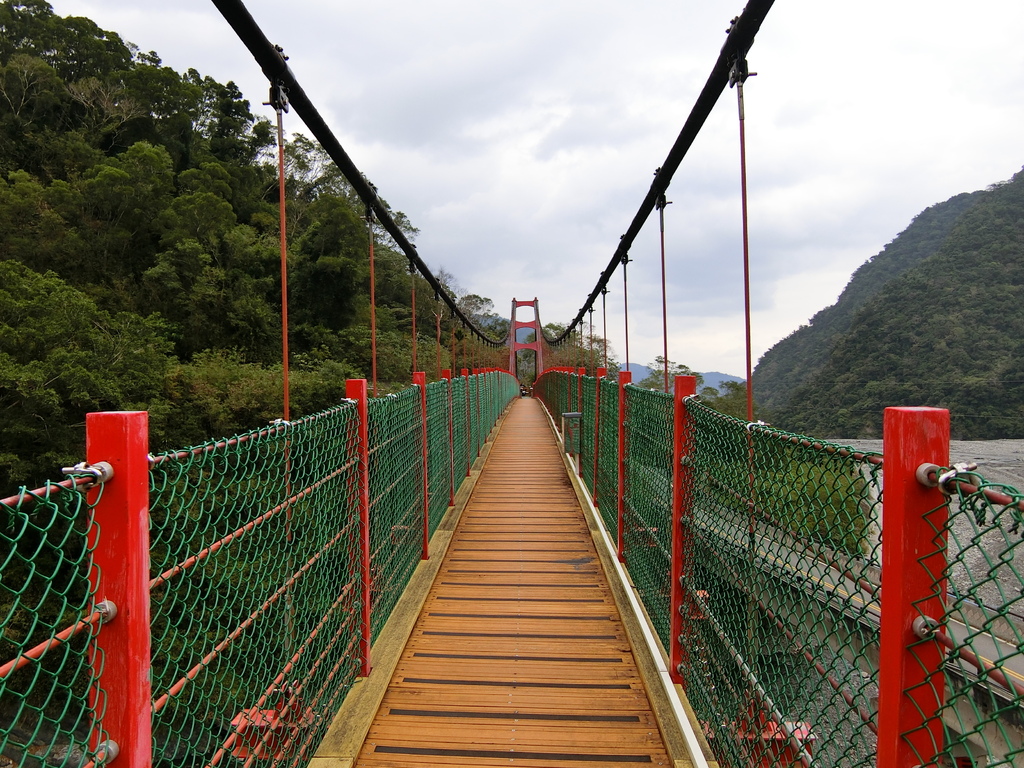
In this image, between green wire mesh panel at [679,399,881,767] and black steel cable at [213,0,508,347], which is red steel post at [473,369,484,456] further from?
green wire mesh panel at [679,399,881,767]

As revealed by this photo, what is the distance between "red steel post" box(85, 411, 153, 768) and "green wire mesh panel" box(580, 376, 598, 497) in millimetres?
3578

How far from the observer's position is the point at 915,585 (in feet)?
2.74

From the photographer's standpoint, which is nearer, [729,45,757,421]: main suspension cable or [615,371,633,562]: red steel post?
Answer: [729,45,757,421]: main suspension cable

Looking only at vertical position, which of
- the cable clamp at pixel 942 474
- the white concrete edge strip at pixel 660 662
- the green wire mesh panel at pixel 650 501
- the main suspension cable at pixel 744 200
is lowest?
the white concrete edge strip at pixel 660 662

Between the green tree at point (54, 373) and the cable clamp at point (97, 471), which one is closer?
the cable clamp at point (97, 471)

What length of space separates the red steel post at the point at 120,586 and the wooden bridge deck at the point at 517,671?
1.06 m

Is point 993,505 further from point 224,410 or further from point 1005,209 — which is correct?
point 1005,209

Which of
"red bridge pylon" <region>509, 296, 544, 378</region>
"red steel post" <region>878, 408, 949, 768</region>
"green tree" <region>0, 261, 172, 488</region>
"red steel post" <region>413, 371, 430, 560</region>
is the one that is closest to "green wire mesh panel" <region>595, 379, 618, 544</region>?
"red steel post" <region>413, 371, 430, 560</region>

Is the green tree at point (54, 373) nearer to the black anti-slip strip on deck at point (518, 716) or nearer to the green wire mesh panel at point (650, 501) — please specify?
the green wire mesh panel at point (650, 501)

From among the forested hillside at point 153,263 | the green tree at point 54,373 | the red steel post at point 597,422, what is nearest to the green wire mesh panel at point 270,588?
the red steel post at point 597,422

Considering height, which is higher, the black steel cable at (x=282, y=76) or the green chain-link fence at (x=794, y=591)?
the black steel cable at (x=282, y=76)

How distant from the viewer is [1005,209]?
3369cm

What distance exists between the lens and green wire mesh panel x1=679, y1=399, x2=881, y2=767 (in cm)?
102

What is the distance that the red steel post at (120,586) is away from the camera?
878mm
